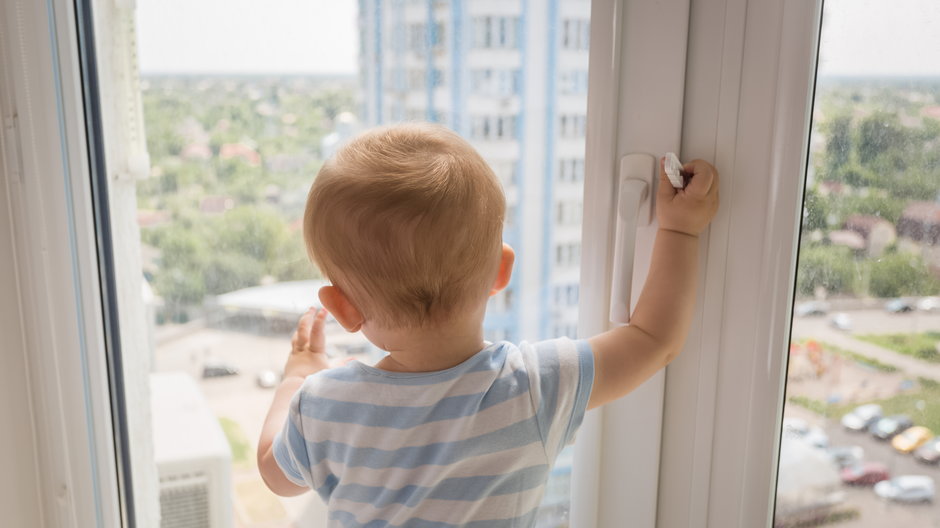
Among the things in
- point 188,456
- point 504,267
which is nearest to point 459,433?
point 504,267

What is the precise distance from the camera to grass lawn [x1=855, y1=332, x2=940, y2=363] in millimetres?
→ 713

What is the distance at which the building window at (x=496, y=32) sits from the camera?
0.98m

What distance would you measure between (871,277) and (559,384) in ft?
1.08

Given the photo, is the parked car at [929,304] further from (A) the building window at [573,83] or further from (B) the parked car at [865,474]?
(A) the building window at [573,83]

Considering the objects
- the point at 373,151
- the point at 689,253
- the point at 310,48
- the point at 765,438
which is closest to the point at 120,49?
the point at 310,48

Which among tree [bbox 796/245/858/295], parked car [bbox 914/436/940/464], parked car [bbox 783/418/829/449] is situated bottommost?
parked car [bbox 783/418/829/449]

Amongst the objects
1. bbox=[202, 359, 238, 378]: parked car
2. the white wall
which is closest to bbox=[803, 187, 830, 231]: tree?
bbox=[202, 359, 238, 378]: parked car

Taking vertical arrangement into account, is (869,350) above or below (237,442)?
above

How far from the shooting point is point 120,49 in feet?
4.17

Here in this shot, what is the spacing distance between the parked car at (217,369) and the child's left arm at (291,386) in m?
0.34

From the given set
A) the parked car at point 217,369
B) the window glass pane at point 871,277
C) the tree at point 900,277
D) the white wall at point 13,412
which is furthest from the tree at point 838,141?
the white wall at point 13,412

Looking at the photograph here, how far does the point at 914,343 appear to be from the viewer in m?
0.73

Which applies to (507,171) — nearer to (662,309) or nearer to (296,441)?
(662,309)

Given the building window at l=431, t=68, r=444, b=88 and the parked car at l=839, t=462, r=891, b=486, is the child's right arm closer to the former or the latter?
the parked car at l=839, t=462, r=891, b=486
